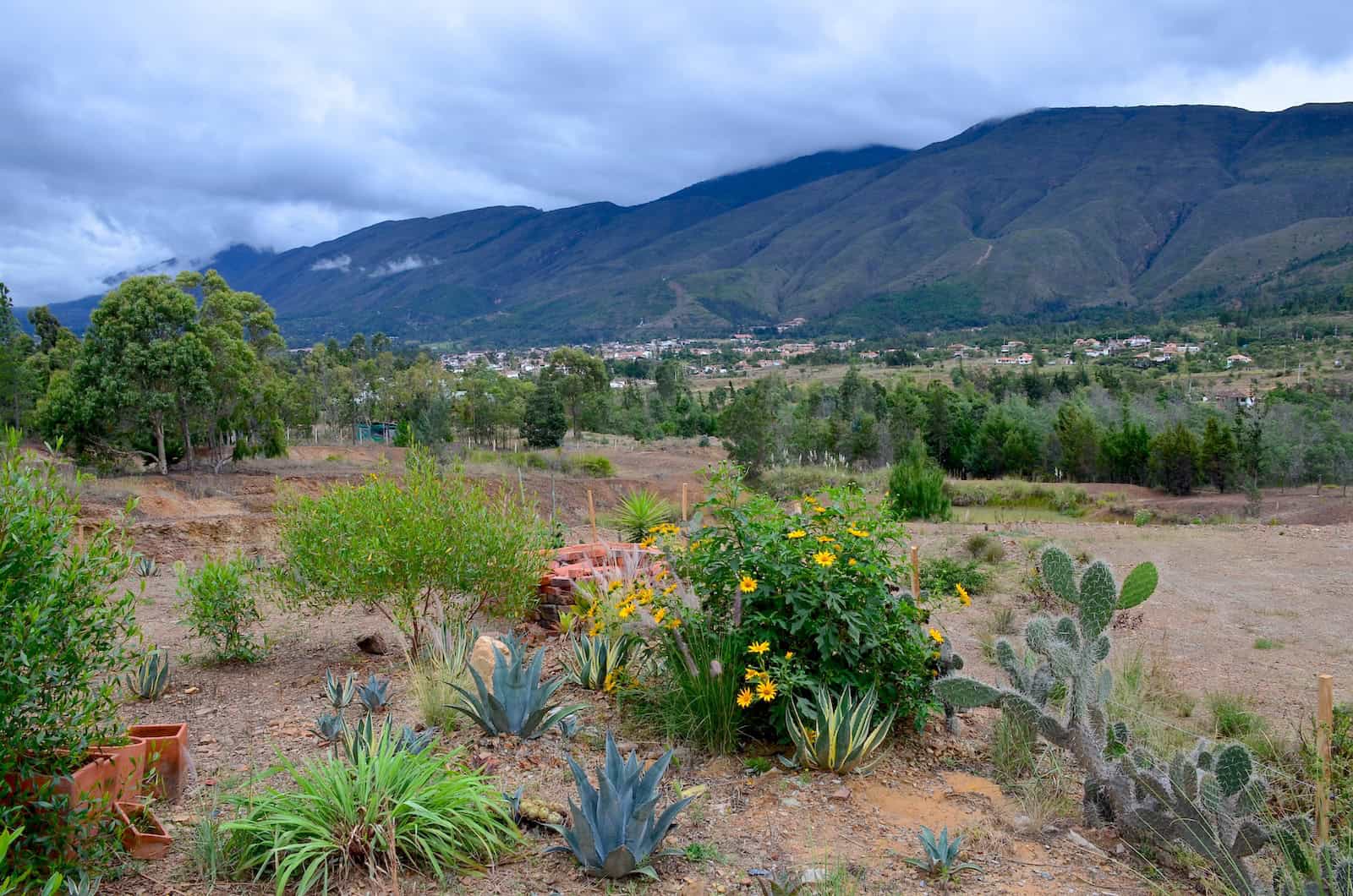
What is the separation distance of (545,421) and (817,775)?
135 feet

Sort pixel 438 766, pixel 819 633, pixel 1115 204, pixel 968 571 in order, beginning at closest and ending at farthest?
pixel 438 766 < pixel 819 633 < pixel 968 571 < pixel 1115 204

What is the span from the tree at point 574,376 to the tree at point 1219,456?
29.4 m

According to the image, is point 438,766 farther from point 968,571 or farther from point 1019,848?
point 968,571

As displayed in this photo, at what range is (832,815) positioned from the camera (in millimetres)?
4234

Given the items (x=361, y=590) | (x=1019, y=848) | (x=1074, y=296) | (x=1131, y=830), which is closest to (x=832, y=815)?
(x=1019, y=848)

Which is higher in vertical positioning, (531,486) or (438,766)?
(438,766)

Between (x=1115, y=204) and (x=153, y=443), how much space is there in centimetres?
16156

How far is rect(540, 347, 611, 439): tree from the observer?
48.7 metres

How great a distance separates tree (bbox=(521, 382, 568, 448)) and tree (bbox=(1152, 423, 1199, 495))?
26.8 m

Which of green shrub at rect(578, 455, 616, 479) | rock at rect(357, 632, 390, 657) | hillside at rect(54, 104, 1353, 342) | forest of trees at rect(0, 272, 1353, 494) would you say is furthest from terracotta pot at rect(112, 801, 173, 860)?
hillside at rect(54, 104, 1353, 342)

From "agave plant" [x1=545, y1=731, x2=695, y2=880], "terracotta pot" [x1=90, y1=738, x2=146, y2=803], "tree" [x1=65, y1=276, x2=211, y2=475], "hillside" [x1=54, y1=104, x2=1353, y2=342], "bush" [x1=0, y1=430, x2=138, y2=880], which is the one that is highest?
"hillside" [x1=54, y1=104, x2=1353, y2=342]

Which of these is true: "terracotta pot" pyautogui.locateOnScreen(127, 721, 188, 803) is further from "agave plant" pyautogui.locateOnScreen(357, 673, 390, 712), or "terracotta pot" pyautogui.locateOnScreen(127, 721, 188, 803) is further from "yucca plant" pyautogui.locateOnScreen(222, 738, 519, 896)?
"agave plant" pyautogui.locateOnScreen(357, 673, 390, 712)

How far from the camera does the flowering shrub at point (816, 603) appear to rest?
474cm

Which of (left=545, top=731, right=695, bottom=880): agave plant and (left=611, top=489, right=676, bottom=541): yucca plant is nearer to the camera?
(left=545, top=731, right=695, bottom=880): agave plant
